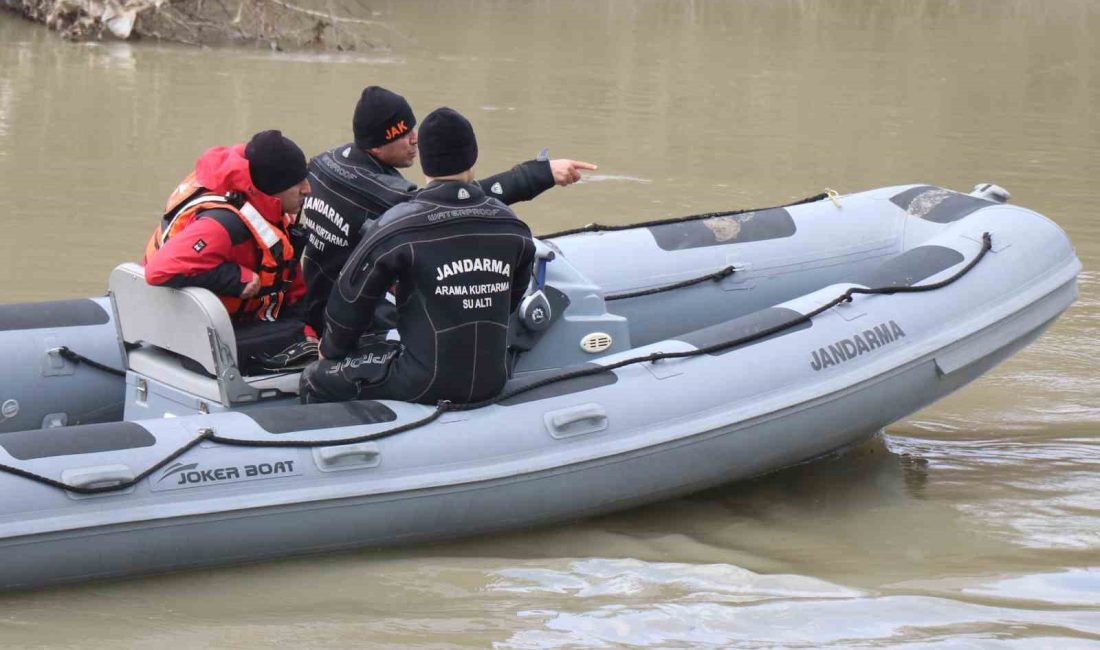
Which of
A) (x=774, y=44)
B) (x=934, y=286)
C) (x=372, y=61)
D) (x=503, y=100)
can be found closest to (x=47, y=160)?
(x=503, y=100)

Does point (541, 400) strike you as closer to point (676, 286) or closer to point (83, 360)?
point (676, 286)

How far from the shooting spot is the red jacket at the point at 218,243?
3828mm

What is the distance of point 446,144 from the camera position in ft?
12.2

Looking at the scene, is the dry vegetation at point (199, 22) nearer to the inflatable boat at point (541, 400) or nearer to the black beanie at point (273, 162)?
the inflatable boat at point (541, 400)

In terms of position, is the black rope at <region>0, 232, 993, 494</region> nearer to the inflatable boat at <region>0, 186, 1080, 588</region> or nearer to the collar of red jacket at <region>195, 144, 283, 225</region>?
the inflatable boat at <region>0, 186, 1080, 588</region>

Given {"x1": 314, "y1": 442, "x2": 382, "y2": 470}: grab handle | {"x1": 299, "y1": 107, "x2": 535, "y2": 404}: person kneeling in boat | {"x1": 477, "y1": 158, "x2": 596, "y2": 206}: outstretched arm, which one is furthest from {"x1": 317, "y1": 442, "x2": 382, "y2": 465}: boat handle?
{"x1": 477, "y1": 158, "x2": 596, "y2": 206}: outstretched arm

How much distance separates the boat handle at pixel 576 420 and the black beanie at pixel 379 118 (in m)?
0.95

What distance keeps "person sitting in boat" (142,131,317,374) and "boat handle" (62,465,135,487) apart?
57 centimetres

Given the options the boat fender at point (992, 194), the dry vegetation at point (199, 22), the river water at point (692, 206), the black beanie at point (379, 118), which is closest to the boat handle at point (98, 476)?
the river water at point (692, 206)

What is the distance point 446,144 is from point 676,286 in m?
1.38

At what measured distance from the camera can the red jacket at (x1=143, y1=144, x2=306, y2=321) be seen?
3828 millimetres

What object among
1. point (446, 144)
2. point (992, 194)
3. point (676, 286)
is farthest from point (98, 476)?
point (992, 194)

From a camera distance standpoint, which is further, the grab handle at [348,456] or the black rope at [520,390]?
the grab handle at [348,456]

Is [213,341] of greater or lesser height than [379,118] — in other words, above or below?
below
